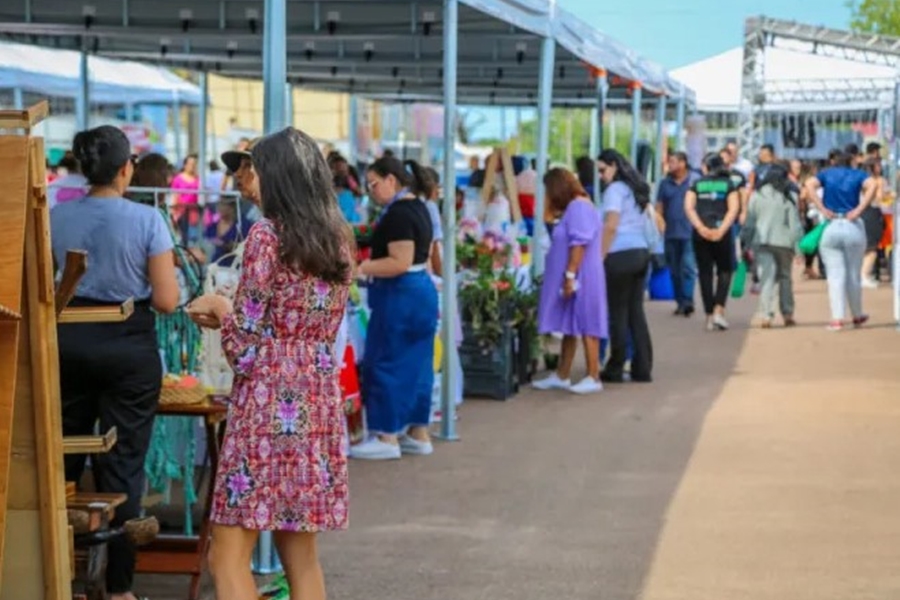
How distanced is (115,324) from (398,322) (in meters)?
Answer: 4.24

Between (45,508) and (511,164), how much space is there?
12.4m

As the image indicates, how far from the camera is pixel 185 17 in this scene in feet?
47.5

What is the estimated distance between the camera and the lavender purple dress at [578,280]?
13.8m

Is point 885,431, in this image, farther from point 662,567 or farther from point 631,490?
point 662,567

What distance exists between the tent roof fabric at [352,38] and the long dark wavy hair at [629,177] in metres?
0.80

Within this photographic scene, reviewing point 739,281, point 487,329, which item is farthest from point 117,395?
point 739,281

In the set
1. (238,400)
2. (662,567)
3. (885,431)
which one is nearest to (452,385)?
(885,431)

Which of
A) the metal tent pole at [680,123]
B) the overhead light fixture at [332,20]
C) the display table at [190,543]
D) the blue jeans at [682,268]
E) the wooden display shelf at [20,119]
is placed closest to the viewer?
the wooden display shelf at [20,119]

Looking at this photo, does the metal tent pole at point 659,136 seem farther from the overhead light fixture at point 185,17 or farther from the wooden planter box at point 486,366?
the wooden planter box at point 486,366

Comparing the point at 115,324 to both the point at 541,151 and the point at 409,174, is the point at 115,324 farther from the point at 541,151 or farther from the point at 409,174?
the point at 541,151

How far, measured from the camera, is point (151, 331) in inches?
269

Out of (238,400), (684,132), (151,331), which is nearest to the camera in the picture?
(238,400)

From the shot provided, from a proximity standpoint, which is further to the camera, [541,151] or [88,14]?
[541,151]

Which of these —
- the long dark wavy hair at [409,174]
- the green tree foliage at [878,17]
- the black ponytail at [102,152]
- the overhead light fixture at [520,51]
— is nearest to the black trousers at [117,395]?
the black ponytail at [102,152]
